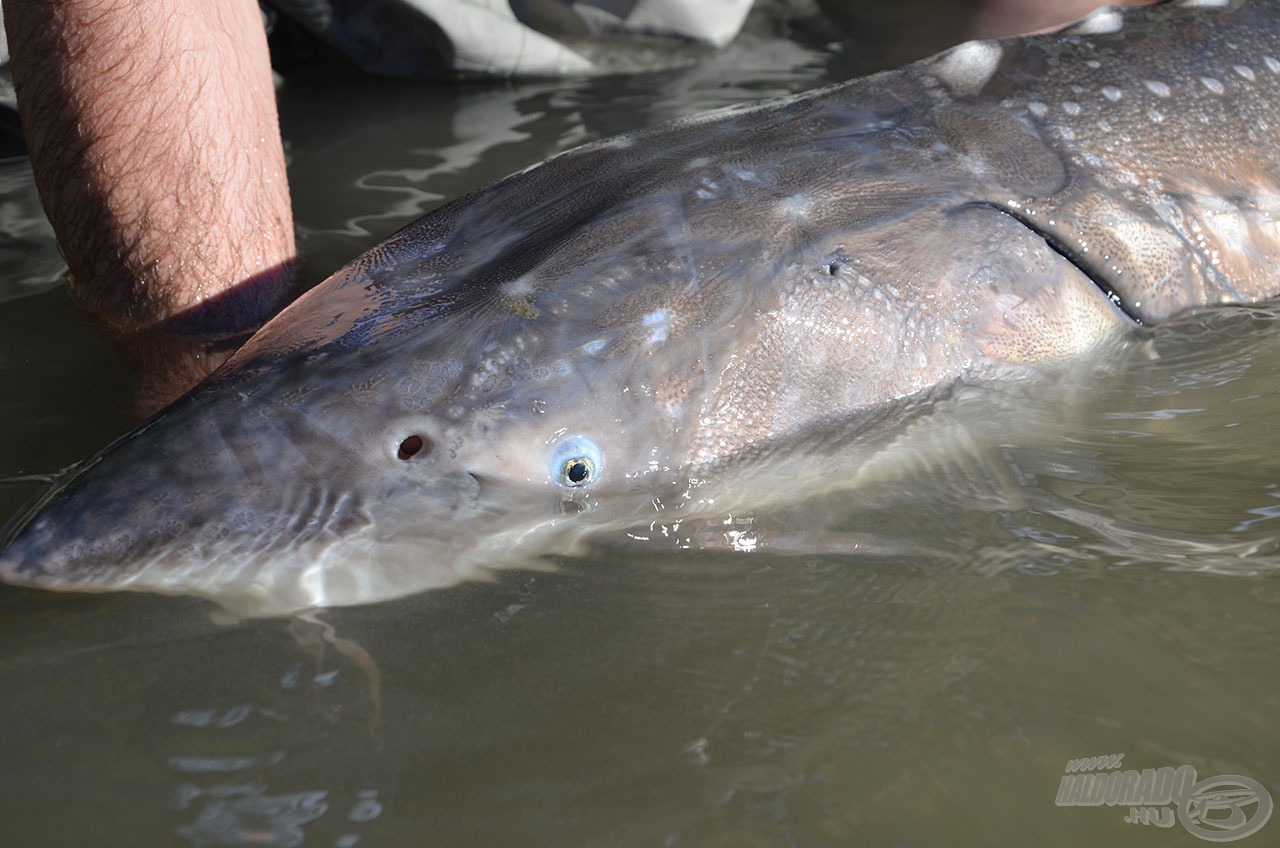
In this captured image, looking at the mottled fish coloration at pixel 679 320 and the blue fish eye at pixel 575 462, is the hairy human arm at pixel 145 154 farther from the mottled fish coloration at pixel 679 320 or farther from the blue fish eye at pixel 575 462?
the blue fish eye at pixel 575 462

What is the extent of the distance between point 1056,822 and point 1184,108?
1.40 m

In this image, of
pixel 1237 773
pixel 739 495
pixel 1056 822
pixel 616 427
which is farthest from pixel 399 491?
pixel 1237 773

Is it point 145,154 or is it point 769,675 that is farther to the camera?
point 145,154

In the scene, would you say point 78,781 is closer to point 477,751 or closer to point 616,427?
point 477,751

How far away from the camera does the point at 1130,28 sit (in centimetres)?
223

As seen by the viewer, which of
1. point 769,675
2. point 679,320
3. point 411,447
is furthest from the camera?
point 679,320

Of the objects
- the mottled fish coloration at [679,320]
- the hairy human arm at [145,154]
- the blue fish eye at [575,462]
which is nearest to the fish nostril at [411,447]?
the mottled fish coloration at [679,320]

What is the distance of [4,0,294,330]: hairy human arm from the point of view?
2.17 meters

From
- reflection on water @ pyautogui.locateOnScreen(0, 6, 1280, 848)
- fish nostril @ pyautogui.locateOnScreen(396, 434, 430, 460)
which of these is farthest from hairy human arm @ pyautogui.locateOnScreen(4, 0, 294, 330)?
fish nostril @ pyautogui.locateOnScreen(396, 434, 430, 460)

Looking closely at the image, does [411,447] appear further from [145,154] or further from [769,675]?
[145,154]

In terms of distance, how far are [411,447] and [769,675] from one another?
21.2 inches

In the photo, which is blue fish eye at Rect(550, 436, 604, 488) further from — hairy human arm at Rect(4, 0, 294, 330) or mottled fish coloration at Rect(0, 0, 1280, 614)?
hairy human arm at Rect(4, 0, 294, 330)

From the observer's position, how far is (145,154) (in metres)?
2.19

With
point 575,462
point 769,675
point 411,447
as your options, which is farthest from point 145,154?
point 769,675
